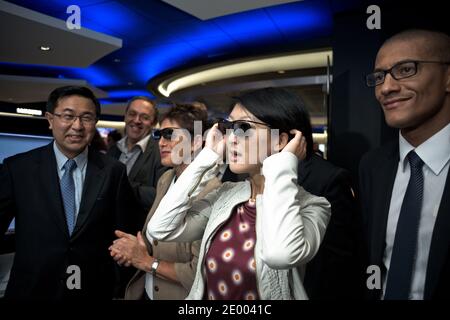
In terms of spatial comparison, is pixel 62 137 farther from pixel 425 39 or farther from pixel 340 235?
pixel 425 39

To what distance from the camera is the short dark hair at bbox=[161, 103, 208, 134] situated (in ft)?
6.34

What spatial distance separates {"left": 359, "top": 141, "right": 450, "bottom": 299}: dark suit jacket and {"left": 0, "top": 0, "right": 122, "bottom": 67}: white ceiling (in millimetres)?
4174

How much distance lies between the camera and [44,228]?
1.45m

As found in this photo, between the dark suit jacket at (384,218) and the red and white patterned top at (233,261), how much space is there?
0.49 meters

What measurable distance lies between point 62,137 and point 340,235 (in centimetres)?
153

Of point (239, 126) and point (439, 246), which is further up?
point (239, 126)

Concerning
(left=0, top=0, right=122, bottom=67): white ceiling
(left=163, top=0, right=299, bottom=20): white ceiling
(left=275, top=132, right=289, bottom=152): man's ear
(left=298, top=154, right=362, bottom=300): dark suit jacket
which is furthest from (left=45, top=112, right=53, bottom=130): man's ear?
(left=0, top=0, right=122, bottom=67): white ceiling

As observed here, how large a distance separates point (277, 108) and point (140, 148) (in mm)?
1880

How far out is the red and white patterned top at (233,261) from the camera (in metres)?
1.07

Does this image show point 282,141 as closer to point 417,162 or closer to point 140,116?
point 417,162

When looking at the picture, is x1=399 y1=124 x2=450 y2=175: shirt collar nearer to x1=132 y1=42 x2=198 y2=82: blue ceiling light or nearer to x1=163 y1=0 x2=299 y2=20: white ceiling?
x1=163 y1=0 x2=299 y2=20: white ceiling

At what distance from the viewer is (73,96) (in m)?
1.56

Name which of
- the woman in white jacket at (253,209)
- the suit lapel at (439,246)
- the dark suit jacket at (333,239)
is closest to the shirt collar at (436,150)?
the suit lapel at (439,246)

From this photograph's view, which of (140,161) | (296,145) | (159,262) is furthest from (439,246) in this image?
(140,161)
